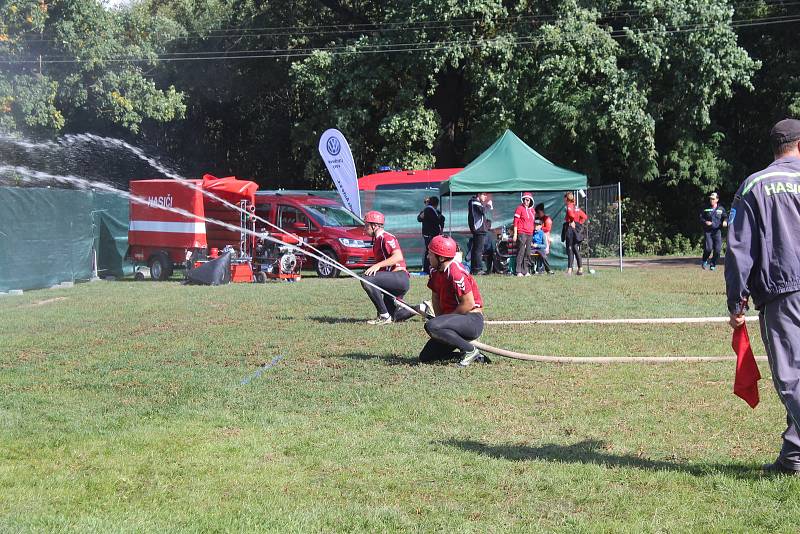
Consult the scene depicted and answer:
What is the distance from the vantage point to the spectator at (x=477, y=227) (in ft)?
76.9

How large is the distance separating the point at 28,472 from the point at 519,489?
3017 millimetres

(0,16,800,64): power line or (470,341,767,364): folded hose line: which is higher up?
(0,16,800,64): power line

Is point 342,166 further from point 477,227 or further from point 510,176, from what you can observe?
point 510,176

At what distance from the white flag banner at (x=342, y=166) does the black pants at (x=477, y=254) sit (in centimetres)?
640

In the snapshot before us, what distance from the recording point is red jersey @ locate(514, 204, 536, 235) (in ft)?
76.2

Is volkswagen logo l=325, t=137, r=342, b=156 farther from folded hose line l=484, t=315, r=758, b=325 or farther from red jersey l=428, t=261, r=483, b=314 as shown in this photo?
red jersey l=428, t=261, r=483, b=314

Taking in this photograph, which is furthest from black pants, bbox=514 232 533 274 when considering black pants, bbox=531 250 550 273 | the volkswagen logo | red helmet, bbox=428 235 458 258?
red helmet, bbox=428 235 458 258

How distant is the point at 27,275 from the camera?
20.6 metres

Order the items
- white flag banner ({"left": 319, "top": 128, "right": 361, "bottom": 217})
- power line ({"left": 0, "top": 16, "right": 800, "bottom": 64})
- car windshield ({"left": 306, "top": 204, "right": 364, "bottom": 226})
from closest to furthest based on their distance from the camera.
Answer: white flag banner ({"left": 319, "top": 128, "right": 361, "bottom": 217}) → car windshield ({"left": 306, "top": 204, "right": 364, "bottom": 226}) → power line ({"left": 0, "top": 16, "right": 800, "bottom": 64})

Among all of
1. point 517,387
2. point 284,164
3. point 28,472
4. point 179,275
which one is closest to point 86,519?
point 28,472

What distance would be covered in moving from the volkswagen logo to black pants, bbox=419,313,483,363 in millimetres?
8713

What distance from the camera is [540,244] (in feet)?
80.3

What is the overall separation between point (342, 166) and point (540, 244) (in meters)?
8.02

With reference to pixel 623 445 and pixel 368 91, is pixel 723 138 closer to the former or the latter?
pixel 368 91
